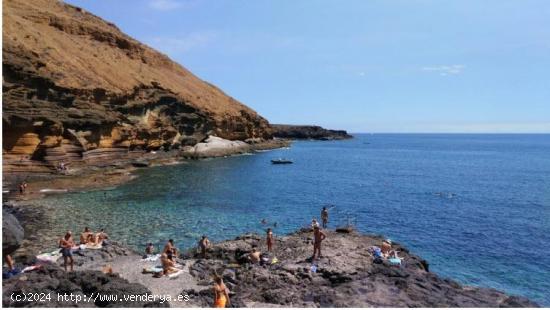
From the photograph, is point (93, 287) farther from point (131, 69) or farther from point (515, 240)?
point (131, 69)

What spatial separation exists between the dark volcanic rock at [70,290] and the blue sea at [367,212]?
10.3m

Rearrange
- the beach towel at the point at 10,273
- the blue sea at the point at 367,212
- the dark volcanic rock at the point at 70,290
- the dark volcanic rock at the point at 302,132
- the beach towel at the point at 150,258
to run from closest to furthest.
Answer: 1. the dark volcanic rock at the point at 70,290
2. the beach towel at the point at 10,273
3. the beach towel at the point at 150,258
4. the blue sea at the point at 367,212
5. the dark volcanic rock at the point at 302,132

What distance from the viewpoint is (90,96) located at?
Result: 56.1 meters

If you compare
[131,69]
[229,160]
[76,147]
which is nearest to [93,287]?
[76,147]

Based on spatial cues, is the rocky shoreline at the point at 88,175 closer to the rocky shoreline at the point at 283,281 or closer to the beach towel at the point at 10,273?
the rocky shoreline at the point at 283,281

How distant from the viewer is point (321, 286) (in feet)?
53.4

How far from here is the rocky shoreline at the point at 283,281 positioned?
13547mm

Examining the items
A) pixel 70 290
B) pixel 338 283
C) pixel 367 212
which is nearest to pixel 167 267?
pixel 70 290

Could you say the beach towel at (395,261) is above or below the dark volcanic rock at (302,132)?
below

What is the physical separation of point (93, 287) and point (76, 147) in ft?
128

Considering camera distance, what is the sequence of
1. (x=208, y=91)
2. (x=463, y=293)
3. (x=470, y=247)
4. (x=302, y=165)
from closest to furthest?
1. (x=463, y=293)
2. (x=470, y=247)
3. (x=302, y=165)
4. (x=208, y=91)

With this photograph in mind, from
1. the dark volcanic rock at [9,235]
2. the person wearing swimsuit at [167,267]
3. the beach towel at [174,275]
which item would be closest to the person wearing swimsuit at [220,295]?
the beach towel at [174,275]

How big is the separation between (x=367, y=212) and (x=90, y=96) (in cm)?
3985

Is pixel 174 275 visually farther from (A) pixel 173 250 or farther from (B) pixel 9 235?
(B) pixel 9 235
